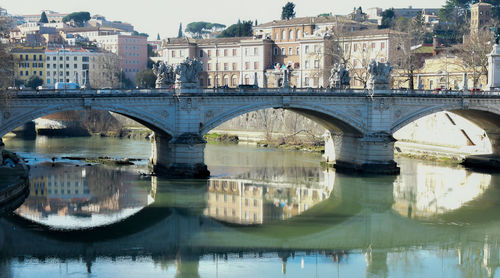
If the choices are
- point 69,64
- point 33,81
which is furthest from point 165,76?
point 69,64

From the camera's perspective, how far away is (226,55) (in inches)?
3462

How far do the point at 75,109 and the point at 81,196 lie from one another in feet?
15.4

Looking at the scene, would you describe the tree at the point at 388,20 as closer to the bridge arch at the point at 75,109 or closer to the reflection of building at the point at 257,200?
the reflection of building at the point at 257,200

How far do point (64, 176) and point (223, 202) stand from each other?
1071 centimetres

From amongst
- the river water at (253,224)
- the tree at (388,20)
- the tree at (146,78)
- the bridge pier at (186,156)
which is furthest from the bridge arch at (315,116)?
the tree at (146,78)

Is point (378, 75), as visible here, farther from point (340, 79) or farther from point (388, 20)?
point (388, 20)

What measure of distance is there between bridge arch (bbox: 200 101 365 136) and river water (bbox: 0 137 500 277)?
2.79 metres

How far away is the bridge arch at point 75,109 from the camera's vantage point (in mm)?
36969

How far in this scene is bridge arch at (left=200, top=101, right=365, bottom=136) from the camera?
137 ft

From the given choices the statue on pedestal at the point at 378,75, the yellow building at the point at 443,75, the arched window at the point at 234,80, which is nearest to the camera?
the statue on pedestal at the point at 378,75

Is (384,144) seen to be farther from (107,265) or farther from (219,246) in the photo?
(107,265)

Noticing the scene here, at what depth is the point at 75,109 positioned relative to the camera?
39.0 meters

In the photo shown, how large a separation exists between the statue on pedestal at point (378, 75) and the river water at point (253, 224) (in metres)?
5.28

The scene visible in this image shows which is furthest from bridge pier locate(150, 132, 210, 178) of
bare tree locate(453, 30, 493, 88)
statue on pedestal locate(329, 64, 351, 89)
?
bare tree locate(453, 30, 493, 88)
